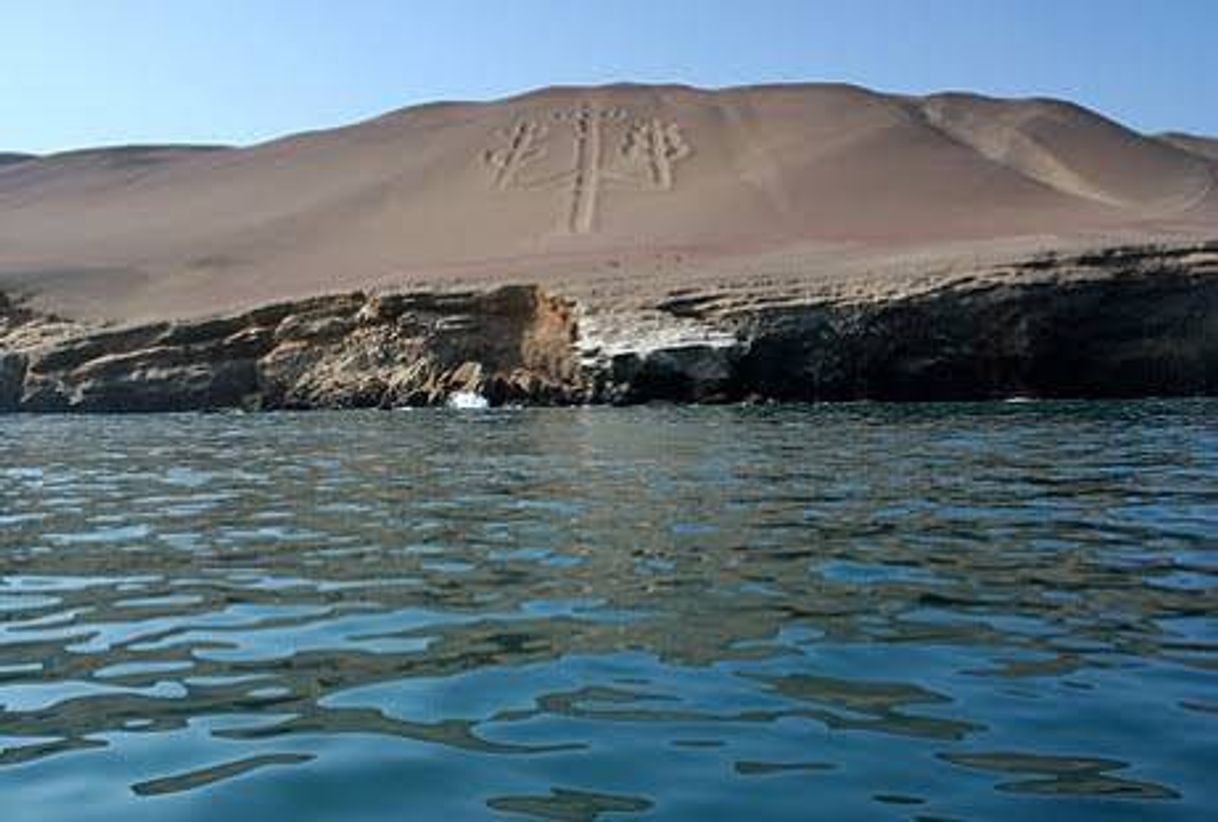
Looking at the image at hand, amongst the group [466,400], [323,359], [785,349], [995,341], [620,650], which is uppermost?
[995,341]

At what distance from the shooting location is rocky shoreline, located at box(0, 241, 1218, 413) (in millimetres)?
40125

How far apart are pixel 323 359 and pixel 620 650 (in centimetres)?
3768

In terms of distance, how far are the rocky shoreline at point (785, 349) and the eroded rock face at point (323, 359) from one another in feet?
0.20

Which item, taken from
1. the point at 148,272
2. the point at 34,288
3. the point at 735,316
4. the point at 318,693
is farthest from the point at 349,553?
the point at 148,272

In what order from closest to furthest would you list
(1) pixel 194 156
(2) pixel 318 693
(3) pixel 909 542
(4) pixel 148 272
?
(2) pixel 318 693 < (3) pixel 909 542 < (4) pixel 148 272 < (1) pixel 194 156

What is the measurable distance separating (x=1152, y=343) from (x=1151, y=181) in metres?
43.5

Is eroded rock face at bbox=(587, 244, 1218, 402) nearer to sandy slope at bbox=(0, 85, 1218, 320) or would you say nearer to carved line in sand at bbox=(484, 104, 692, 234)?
sandy slope at bbox=(0, 85, 1218, 320)

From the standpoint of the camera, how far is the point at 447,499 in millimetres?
16344

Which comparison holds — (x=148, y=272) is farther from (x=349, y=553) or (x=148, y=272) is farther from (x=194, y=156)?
(x=349, y=553)

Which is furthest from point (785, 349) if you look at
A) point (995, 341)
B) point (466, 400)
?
point (466, 400)

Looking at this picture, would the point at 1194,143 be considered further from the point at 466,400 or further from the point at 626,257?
the point at 466,400

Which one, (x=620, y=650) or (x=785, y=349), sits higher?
(x=785, y=349)

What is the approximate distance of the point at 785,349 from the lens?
40.3 meters

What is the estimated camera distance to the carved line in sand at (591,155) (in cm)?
7962
